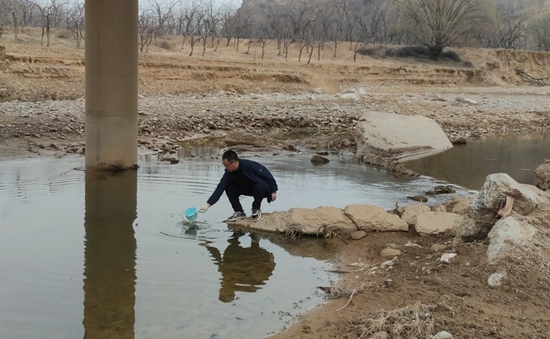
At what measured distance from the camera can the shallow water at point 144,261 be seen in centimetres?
537

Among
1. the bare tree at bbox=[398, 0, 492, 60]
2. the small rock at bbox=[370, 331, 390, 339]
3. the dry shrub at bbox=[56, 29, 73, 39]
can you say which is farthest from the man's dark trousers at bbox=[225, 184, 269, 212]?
the bare tree at bbox=[398, 0, 492, 60]

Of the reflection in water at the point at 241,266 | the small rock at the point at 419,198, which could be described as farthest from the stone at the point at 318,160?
the reflection in water at the point at 241,266

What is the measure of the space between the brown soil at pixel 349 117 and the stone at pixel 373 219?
0.17 m

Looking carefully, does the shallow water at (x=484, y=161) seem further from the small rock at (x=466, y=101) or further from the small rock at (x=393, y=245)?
the small rock at (x=466, y=101)

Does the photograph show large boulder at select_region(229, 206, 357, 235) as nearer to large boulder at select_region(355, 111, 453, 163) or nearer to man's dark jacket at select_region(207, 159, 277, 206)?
man's dark jacket at select_region(207, 159, 277, 206)

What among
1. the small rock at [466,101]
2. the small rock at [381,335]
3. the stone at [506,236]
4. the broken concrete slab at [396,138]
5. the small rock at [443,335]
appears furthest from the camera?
the small rock at [466,101]

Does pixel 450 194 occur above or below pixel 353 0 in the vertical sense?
below

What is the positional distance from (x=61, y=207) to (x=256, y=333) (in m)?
5.27

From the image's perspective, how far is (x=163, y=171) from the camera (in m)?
12.6

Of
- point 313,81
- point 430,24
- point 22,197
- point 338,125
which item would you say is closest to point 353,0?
point 430,24

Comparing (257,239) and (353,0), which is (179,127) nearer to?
(257,239)

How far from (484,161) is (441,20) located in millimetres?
26334

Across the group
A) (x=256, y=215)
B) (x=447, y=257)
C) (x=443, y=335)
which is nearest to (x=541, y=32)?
(x=256, y=215)

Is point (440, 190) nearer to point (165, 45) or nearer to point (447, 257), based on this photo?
point (447, 257)
